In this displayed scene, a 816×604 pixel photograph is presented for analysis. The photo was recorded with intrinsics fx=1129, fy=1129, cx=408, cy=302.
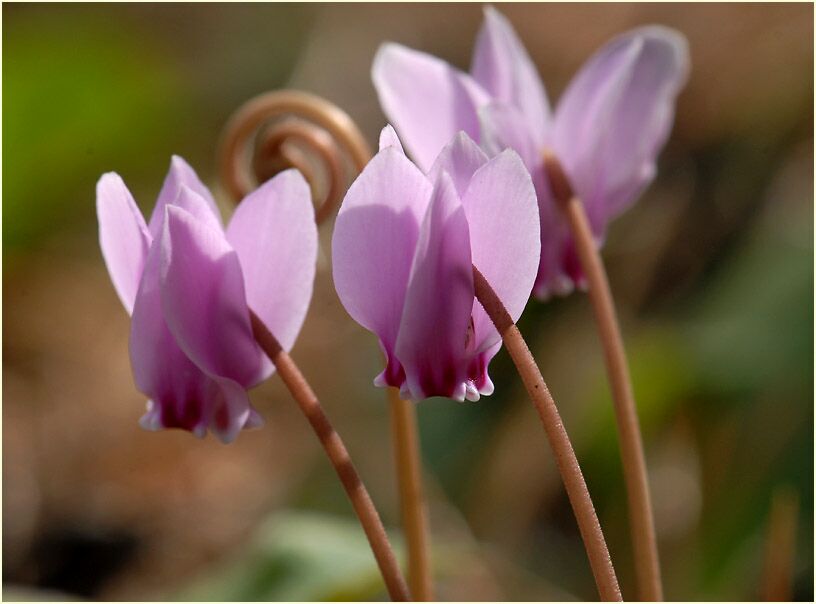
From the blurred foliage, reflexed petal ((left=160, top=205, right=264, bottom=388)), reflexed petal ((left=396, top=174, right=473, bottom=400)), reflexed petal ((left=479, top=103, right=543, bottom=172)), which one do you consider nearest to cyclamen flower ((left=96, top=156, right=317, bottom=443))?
reflexed petal ((left=160, top=205, right=264, bottom=388))

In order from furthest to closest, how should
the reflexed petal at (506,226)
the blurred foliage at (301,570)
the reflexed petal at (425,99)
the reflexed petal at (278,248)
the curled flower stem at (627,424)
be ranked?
the blurred foliage at (301,570)
the reflexed petal at (425,99)
the curled flower stem at (627,424)
the reflexed petal at (278,248)
the reflexed petal at (506,226)

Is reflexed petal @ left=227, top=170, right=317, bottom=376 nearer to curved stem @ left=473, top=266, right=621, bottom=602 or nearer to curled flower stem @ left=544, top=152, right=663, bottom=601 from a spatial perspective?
curved stem @ left=473, top=266, right=621, bottom=602

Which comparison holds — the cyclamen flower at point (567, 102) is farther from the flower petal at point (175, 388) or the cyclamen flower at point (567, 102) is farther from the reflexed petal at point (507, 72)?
the flower petal at point (175, 388)

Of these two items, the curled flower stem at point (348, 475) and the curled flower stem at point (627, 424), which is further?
the curled flower stem at point (627, 424)

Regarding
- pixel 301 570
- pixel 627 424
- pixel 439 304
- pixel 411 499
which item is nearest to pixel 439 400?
pixel 301 570

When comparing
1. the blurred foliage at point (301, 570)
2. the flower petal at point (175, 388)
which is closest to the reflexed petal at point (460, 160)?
the flower petal at point (175, 388)

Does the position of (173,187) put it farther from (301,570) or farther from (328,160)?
(301,570)

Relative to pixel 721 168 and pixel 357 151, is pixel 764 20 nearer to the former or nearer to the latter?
pixel 721 168
